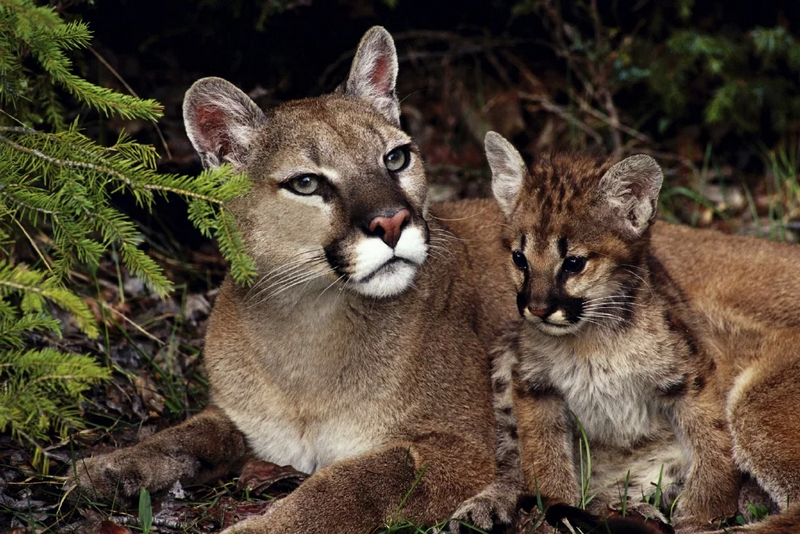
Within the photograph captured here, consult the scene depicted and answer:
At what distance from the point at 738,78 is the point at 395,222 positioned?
5.41 meters

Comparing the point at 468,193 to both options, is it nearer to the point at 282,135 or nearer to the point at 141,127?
the point at 141,127

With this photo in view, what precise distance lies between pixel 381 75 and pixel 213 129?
1.15 m

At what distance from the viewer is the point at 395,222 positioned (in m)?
5.26

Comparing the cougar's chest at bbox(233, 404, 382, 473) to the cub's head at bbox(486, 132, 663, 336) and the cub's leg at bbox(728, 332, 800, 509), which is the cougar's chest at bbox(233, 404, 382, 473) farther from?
the cub's leg at bbox(728, 332, 800, 509)

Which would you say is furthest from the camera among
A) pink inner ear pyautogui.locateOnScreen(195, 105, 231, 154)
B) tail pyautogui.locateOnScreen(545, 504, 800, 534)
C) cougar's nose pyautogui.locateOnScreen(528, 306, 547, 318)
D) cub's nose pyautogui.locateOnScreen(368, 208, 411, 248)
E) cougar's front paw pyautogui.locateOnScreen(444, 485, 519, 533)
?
pink inner ear pyautogui.locateOnScreen(195, 105, 231, 154)

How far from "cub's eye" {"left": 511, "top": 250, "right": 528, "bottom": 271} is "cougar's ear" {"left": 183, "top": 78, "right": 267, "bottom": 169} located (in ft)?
5.44

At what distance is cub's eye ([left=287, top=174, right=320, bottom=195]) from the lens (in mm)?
5566

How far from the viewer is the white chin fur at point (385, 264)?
528 centimetres

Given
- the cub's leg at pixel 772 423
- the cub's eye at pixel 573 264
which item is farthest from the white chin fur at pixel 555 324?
the cub's leg at pixel 772 423

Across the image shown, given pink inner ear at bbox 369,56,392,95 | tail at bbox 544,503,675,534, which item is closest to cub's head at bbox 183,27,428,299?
pink inner ear at bbox 369,56,392,95

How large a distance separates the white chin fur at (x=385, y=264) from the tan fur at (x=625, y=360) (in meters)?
0.56

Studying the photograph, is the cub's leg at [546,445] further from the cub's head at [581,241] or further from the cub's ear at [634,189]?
the cub's ear at [634,189]

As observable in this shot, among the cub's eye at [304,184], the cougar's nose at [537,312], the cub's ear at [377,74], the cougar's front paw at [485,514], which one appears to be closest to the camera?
the cougar's nose at [537,312]

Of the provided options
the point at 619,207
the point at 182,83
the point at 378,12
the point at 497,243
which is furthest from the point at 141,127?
the point at 619,207
